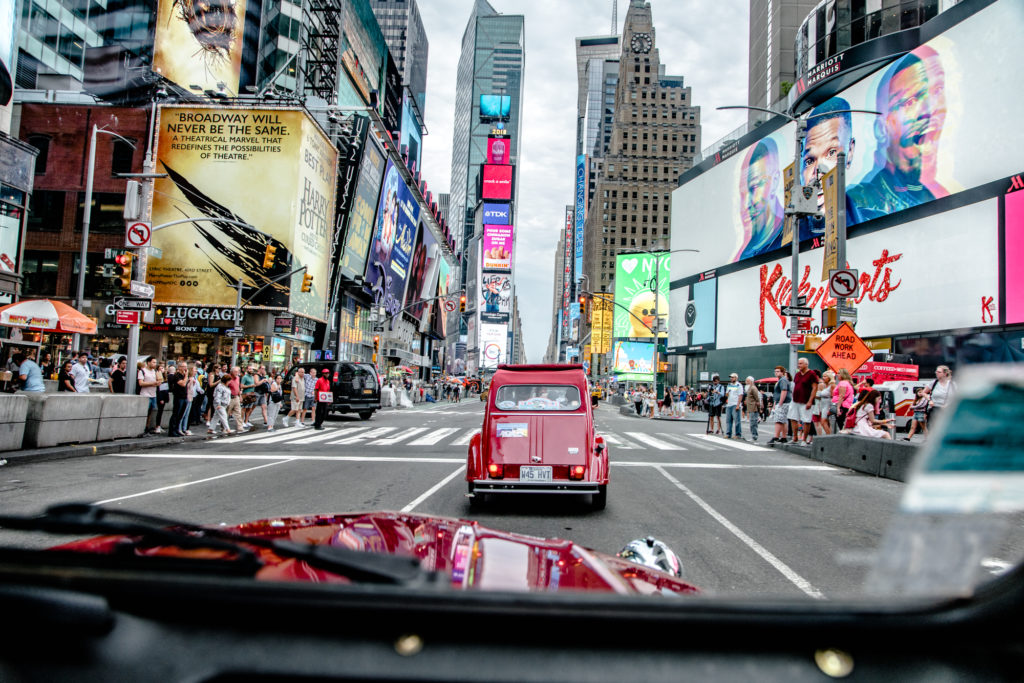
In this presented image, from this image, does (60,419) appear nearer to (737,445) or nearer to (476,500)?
(476,500)

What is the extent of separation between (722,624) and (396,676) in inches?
25.1

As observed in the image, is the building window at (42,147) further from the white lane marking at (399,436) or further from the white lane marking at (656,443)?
the white lane marking at (656,443)

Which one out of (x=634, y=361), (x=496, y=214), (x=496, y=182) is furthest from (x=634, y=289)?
(x=496, y=182)

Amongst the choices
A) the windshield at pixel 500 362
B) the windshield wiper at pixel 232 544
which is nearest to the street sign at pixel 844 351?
the windshield at pixel 500 362

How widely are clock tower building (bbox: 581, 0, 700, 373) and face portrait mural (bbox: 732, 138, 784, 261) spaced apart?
70.4m

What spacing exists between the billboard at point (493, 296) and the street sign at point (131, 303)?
Answer: 13600 cm

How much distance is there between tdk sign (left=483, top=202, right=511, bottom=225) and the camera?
148 meters

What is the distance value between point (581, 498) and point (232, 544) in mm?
7706

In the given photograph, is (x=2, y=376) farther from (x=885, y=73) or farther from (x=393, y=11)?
(x=393, y=11)

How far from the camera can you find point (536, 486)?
7496mm

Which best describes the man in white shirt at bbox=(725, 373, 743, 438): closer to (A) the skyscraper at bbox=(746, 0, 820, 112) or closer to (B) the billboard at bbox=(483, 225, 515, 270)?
(A) the skyscraper at bbox=(746, 0, 820, 112)

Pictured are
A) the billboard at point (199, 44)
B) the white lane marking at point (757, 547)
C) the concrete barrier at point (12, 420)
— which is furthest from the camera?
the billboard at point (199, 44)

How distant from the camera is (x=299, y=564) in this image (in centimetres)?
149

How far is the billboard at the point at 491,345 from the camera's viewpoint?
490ft
